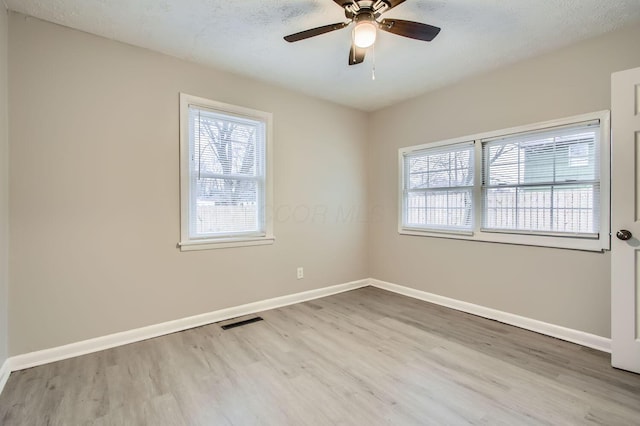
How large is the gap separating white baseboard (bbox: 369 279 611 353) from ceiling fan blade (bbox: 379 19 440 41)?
2.67m

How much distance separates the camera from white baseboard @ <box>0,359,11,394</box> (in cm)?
200

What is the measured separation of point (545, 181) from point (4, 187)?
428cm

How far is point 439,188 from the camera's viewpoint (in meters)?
3.70

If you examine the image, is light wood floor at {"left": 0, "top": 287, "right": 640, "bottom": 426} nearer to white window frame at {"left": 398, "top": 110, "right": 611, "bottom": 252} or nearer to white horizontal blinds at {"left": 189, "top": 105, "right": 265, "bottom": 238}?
white window frame at {"left": 398, "top": 110, "right": 611, "bottom": 252}

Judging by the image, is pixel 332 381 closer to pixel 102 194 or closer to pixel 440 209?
pixel 102 194

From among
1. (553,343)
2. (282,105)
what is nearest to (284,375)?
(553,343)

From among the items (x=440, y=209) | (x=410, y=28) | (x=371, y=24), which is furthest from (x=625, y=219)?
(x=371, y=24)

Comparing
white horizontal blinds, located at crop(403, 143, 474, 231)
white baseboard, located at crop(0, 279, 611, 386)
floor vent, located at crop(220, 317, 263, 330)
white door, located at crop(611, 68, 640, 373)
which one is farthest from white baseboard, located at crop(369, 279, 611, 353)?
floor vent, located at crop(220, 317, 263, 330)

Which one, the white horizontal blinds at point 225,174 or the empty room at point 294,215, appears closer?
the empty room at point 294,215

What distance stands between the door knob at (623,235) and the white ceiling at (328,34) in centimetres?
155

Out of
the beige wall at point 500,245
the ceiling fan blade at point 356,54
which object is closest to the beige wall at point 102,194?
the ceiling fan blade at point 356,54

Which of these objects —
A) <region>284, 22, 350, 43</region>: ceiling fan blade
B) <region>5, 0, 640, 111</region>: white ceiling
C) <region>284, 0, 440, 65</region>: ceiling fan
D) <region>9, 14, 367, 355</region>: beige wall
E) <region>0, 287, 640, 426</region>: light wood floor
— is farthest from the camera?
<region>9, 14, 367, 355</region>: beige wall

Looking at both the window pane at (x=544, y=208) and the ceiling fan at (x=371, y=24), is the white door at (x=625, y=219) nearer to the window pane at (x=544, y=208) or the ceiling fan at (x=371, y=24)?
the window pane at (x=544, y=208)

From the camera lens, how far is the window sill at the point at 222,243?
2.93 meters
